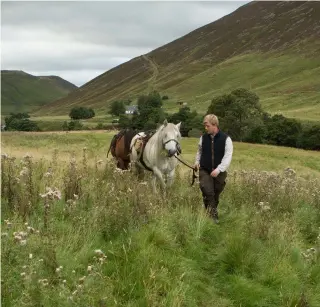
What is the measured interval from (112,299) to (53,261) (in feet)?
2.61

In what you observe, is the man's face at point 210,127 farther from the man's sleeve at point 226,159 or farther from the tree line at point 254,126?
the tree line at point 254,126

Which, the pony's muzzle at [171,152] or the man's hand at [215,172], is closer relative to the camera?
the man's hand at [215,172]

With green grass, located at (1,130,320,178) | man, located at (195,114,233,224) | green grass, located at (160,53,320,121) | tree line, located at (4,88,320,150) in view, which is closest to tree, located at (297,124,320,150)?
tree line, located at (4,88,320,150)

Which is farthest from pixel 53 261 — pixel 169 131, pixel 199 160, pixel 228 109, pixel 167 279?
pixel 228 109

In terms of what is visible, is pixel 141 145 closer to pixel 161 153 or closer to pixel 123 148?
pixel 161 153

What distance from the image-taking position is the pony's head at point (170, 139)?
1059cm

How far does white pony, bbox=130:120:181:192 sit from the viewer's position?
1074 centimetres

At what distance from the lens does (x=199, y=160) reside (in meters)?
9.82

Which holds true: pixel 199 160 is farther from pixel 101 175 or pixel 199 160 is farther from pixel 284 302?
pixel 284 302

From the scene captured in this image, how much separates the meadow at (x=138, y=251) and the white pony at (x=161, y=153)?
1867 millimetres

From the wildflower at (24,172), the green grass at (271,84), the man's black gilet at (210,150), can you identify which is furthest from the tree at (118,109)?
the wildflower at (24,172)

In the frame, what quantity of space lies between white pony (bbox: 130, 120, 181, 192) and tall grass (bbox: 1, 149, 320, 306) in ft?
→ 6.78

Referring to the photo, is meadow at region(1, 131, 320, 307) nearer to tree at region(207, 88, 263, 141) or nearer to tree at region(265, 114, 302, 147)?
tree at region(265, 114, 302, 147)

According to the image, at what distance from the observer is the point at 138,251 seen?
20.5ft
